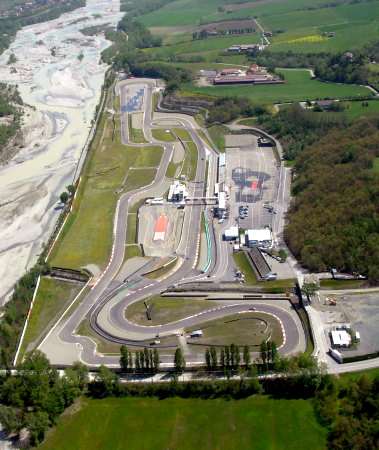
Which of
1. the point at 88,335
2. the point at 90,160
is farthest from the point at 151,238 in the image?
the point at 90,160

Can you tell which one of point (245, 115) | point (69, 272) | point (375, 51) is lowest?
point (69, 272)

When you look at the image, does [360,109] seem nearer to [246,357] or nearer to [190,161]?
[190,161]

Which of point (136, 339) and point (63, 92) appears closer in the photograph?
point (136, 339)

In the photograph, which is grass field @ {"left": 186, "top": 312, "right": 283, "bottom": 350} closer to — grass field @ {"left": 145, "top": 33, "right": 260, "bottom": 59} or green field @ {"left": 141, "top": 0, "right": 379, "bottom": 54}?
green field @ {"left": 141, "top": 0, "right": 379, "bottom": 54}

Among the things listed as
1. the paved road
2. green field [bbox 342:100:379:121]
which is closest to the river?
the paved road

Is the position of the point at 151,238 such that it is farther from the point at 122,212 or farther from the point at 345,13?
the point at 345,13
